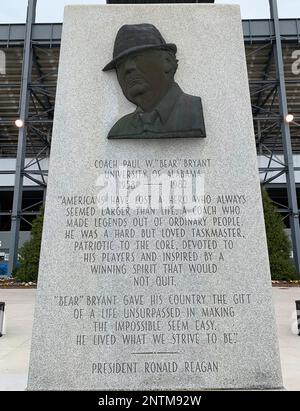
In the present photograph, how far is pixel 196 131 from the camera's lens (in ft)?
15.0

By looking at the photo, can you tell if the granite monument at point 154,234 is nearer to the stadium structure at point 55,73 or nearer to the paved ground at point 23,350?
the paved ground at point 23,350

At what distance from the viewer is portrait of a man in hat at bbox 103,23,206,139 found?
4.61 m

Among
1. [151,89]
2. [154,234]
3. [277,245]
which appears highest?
[151,89]

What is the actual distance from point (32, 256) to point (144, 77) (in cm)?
1668

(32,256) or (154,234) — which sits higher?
(32,256)

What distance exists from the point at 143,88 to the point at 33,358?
3.37 m

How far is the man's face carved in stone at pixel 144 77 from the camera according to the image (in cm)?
473

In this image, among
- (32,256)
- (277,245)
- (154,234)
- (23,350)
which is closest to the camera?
(154,234)

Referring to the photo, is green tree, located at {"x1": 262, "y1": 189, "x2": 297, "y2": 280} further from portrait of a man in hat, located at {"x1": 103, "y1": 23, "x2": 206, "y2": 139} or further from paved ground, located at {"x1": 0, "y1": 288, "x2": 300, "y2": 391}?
portrait of a man in hat, located at {"x1": 103, "y1": 23, "x2": 206, "y2": 139}

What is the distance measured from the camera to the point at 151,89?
15.8 feet

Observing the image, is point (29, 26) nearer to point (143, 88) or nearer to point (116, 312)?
point (143, 88)

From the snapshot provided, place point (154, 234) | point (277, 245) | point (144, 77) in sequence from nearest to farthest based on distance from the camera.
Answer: point (154, 234) → point (144, 77) → point (277, 245)

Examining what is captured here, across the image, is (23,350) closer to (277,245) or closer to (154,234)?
(154,234)

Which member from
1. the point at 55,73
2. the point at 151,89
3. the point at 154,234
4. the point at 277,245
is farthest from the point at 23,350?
the point at 55,73
